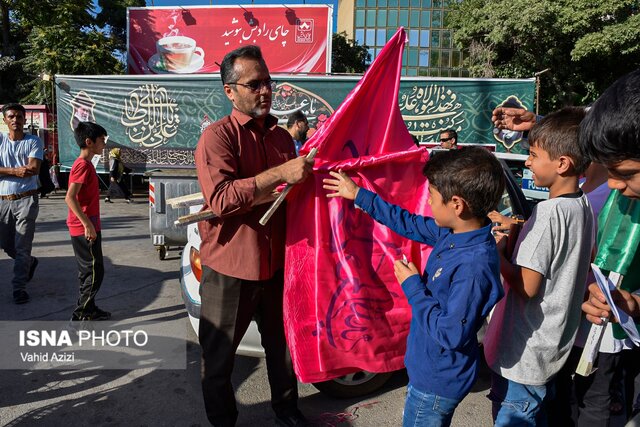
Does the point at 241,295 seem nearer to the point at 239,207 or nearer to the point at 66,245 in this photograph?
the point at 239,207

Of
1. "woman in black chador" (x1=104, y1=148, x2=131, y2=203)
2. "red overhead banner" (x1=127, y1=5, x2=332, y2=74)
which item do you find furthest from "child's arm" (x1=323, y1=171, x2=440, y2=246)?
"red overhead banner" (x1=127, y1=5, x2=332, y2=74)

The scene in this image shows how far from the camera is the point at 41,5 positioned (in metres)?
16.4

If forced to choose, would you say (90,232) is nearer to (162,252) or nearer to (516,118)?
(162,252)

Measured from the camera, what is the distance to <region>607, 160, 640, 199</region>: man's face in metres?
1.11

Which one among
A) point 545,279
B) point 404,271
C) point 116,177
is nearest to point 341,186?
point 404,271

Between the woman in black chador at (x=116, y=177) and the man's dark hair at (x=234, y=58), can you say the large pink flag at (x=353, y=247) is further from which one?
the woman in black chador at (x=116, y=177)

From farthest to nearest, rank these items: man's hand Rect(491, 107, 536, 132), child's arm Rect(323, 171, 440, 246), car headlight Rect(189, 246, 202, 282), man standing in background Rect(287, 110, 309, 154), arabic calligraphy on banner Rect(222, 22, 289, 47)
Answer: arabic calligraphy on banner Rect(222, 22, 289, 47), man standing in background Rect(287, 110, 309, 154), car headlight Rect(189, 246, 202, 282), man's hand Rect(491, 107, 536, 132), child's arm Rect(323, 171, 440, 246)

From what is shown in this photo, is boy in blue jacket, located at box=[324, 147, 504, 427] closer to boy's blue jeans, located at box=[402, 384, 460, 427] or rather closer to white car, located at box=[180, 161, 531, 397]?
boy's blue jeans, located at box=[402, 384, 460, 427]

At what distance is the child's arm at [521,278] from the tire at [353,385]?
1.40 m

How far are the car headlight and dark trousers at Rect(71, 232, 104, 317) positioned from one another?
112 centimetres

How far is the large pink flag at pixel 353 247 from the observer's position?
7.27 ft

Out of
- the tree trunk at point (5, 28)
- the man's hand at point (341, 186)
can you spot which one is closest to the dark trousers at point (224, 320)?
the man's hand at point (341, 186)

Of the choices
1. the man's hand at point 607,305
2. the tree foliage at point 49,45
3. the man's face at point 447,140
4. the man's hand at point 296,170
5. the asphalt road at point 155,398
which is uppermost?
the tree foliage at point 49,45

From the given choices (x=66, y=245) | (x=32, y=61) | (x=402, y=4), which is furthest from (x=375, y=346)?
(x=402, y=4)
